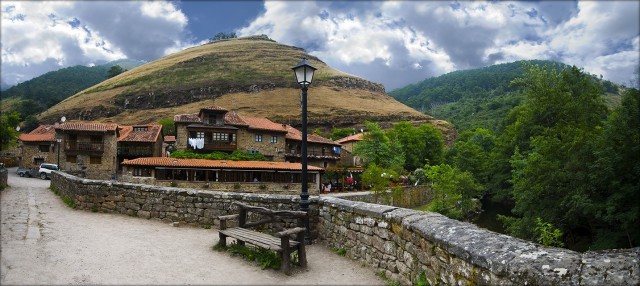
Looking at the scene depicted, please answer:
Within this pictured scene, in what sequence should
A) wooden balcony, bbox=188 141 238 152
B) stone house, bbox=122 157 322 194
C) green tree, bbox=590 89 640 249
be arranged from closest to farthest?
1. green tree, bbox=590 89 640 249
2. stone house, bbox=122 157 322 194
3. wooden balcony, bbox=188 141 238 152

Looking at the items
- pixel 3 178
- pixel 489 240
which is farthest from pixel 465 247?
pixel 3 178

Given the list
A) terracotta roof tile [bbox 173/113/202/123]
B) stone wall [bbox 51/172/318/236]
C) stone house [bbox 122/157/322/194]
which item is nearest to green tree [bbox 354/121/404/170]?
stone house [bbox 122/157/322/194]

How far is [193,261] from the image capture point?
6414 millimetres

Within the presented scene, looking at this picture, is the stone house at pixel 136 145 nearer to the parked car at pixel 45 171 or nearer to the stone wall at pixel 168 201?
the parked car at pixel 45 171

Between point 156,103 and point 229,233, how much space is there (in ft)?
353

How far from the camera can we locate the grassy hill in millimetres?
96625

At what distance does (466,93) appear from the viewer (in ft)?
481

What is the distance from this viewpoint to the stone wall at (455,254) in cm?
278

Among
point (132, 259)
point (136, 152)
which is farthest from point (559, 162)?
point (136, 152)

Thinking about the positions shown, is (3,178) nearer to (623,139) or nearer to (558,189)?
(558,189)

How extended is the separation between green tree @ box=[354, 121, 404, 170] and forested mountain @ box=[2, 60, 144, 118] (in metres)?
69.4

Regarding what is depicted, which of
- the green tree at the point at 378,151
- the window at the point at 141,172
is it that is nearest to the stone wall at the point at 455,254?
the window at the point at 141,172

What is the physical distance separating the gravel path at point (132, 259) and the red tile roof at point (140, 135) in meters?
39.3

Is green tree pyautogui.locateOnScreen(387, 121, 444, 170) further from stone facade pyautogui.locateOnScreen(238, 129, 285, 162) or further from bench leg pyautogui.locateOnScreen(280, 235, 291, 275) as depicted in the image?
bench leg pyautogui.locateOnScreen(280, 235, 291, 275)
